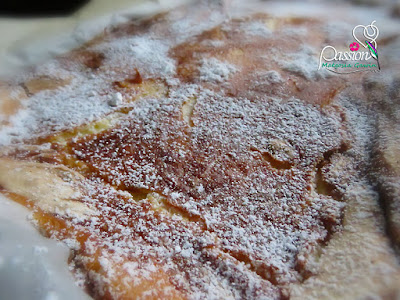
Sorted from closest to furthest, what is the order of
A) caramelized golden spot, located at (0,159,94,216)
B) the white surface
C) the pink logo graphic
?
the white surface, caramelized golden spot, located at (0,159,94,216), the pink logo graphic

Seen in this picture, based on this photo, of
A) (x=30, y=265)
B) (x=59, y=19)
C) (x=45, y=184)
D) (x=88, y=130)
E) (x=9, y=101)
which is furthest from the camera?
(x=59, y=19)

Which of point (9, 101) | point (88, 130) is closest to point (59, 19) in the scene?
point (9, 101)

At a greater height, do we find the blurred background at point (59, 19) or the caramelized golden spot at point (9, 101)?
the blurred background at point (59, 19)

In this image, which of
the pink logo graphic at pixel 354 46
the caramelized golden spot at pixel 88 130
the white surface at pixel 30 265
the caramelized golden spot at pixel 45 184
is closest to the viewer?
the white surface at pixel 30 265

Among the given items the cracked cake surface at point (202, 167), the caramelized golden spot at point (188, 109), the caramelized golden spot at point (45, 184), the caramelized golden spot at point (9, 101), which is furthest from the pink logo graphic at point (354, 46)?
the caramelized golden spot at point (9, 101)

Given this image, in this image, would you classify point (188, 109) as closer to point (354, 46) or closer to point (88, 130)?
point (88, 130)

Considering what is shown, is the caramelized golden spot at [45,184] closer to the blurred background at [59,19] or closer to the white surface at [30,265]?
the white surface at [30,265]

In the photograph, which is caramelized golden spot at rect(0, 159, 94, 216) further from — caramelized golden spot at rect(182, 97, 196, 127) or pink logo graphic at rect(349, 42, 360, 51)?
pink logo graphic at rect(349, 42, 360, 51)

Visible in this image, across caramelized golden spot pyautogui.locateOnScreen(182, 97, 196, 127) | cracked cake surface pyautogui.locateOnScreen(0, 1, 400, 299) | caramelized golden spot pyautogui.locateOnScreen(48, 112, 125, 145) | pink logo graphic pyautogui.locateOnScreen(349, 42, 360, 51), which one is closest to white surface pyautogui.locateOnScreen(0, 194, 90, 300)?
cracked cake surface pyautogui.locateOnScreen(0, 1, 400, 299)

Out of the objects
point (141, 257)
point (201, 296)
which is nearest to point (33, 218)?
point (141, 257)

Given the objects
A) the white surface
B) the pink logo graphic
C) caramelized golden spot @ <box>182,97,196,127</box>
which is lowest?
the white surface

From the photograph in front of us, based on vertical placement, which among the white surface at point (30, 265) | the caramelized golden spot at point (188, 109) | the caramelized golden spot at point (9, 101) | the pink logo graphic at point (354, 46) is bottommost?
the white surface at point (30, 265)

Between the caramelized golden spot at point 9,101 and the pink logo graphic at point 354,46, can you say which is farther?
the pink logo graphic at point 354,46
